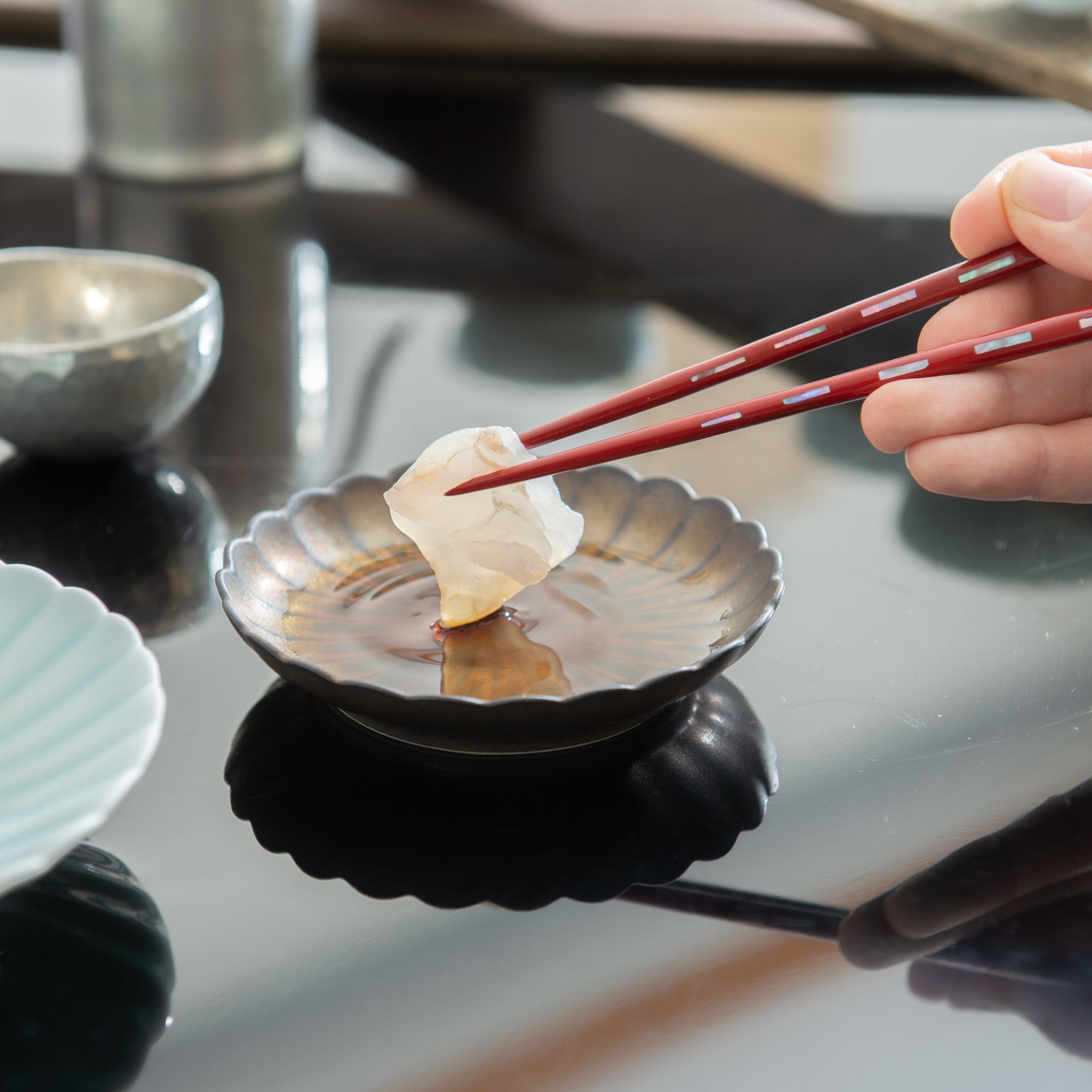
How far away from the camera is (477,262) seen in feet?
4.43

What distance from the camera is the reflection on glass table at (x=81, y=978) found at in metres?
0.47

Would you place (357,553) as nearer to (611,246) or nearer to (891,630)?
(891,630)

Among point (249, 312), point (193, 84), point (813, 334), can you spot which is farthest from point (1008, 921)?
point (193, 84)

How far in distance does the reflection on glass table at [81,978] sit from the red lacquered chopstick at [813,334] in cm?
32

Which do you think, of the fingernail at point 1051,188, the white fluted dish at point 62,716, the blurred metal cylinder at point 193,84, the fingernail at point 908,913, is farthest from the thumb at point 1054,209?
the blurred metal cylinder at point 193,84

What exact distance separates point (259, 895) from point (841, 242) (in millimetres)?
1109

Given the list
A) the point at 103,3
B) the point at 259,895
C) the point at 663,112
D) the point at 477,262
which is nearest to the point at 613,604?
the point at 259,895

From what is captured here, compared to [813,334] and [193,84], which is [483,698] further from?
[193,84]

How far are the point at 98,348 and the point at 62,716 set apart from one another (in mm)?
376

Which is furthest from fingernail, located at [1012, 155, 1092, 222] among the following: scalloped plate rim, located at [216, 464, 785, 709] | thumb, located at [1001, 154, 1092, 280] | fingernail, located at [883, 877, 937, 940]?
fingernail, located at [883, 877, 937, 940]

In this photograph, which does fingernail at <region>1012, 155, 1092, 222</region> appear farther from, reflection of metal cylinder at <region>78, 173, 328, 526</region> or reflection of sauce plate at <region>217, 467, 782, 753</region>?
reflection of metal cylinder at <region>78, 173, 328, 526</region>

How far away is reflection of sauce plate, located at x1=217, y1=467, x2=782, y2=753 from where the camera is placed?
57cm

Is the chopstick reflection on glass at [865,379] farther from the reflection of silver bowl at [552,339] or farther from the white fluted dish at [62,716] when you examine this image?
the reflection of silver bowl at [552,339]

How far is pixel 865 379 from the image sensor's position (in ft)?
2.11
